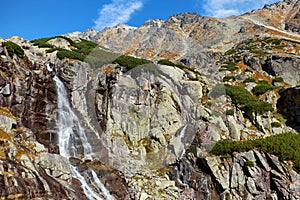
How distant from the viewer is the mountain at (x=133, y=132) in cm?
2203

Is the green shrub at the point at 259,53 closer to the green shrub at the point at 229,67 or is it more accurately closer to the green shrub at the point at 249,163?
the green shrub at the point at 229,67

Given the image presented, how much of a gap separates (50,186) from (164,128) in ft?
45.2

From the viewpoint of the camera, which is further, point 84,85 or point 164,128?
point 84,85

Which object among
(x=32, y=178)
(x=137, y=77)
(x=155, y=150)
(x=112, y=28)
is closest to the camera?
(x=32, y=178)

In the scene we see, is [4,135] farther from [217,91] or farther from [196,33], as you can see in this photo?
[196,33]

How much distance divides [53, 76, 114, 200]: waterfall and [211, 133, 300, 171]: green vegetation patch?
10959 mm

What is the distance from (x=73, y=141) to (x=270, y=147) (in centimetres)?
1745

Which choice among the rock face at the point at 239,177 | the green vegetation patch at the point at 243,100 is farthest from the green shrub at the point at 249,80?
the rock face at the point at 239,177

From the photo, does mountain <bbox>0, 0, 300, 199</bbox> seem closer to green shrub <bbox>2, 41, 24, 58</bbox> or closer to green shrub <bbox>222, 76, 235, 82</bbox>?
green shrub <bbox>2, 41, 24, 58</bbox>

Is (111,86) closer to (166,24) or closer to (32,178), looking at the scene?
(32,178)

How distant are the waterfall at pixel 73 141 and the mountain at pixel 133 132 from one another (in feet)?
0.30

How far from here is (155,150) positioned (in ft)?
92.8

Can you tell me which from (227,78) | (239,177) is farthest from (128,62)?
(227,78)

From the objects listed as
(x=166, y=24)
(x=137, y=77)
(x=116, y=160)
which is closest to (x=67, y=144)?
(x=116, y=160)
